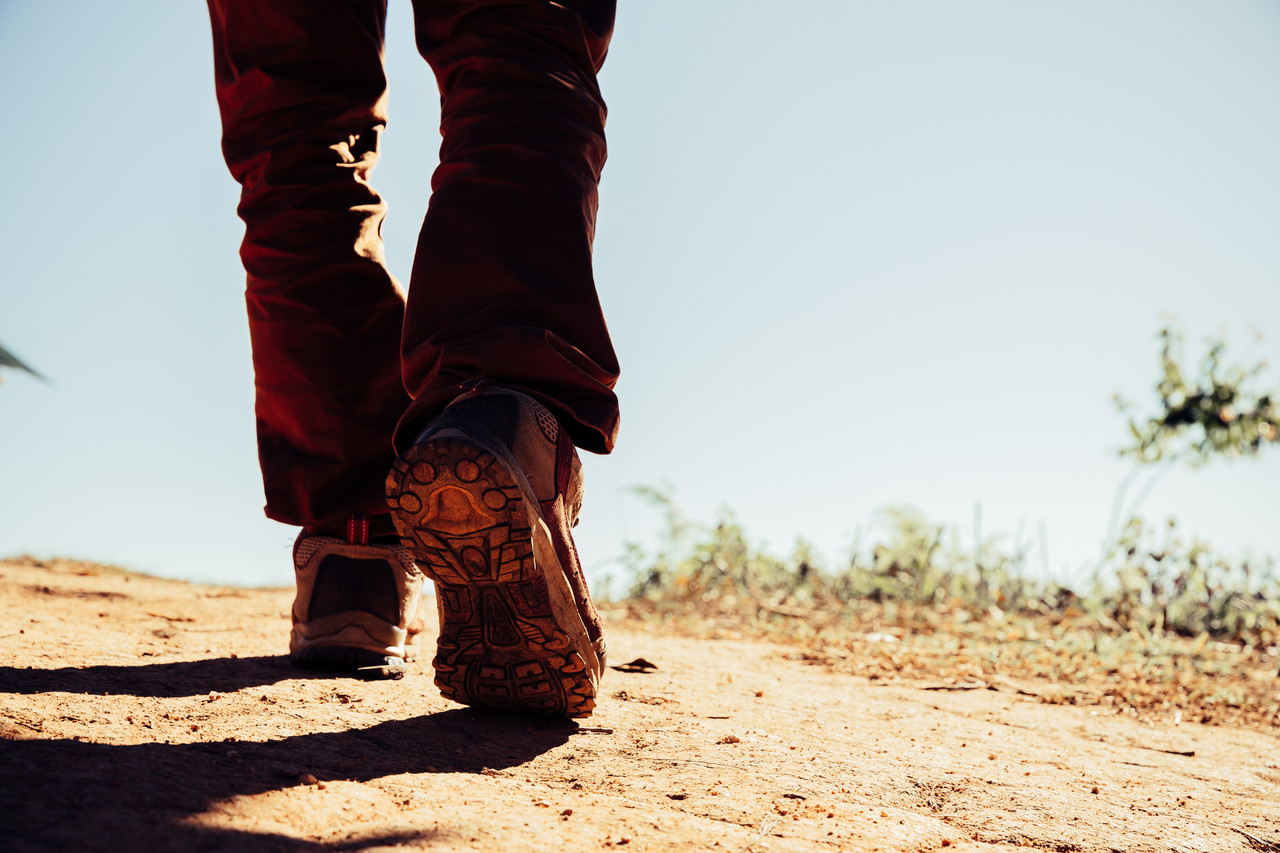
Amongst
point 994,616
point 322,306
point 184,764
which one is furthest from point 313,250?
point 994,616

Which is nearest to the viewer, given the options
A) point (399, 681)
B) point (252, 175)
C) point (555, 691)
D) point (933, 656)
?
point (555, 691)

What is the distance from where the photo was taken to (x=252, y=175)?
1701 millimetres

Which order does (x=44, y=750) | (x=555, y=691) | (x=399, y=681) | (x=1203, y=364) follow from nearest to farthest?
1. (x=44, y=750)
2. (x=555, y=691)
3. (x=399, y=681)
4. (x=1203, y=364)

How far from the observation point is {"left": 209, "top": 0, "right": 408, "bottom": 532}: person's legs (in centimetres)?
164

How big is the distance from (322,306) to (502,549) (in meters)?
0.83

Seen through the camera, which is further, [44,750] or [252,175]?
[252,175]

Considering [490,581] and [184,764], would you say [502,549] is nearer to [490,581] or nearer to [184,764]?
[490,581]

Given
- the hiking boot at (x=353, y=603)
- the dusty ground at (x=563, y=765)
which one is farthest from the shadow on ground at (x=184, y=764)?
the hiking boot at (x=353, y=603)

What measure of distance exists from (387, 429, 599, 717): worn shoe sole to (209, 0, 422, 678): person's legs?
482 mm

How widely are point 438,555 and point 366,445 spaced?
704 mm

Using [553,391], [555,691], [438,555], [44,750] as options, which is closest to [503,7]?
[553,391]

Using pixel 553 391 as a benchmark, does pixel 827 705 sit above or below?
below

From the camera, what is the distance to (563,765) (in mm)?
1121

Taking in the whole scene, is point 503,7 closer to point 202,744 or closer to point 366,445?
point 366,445
